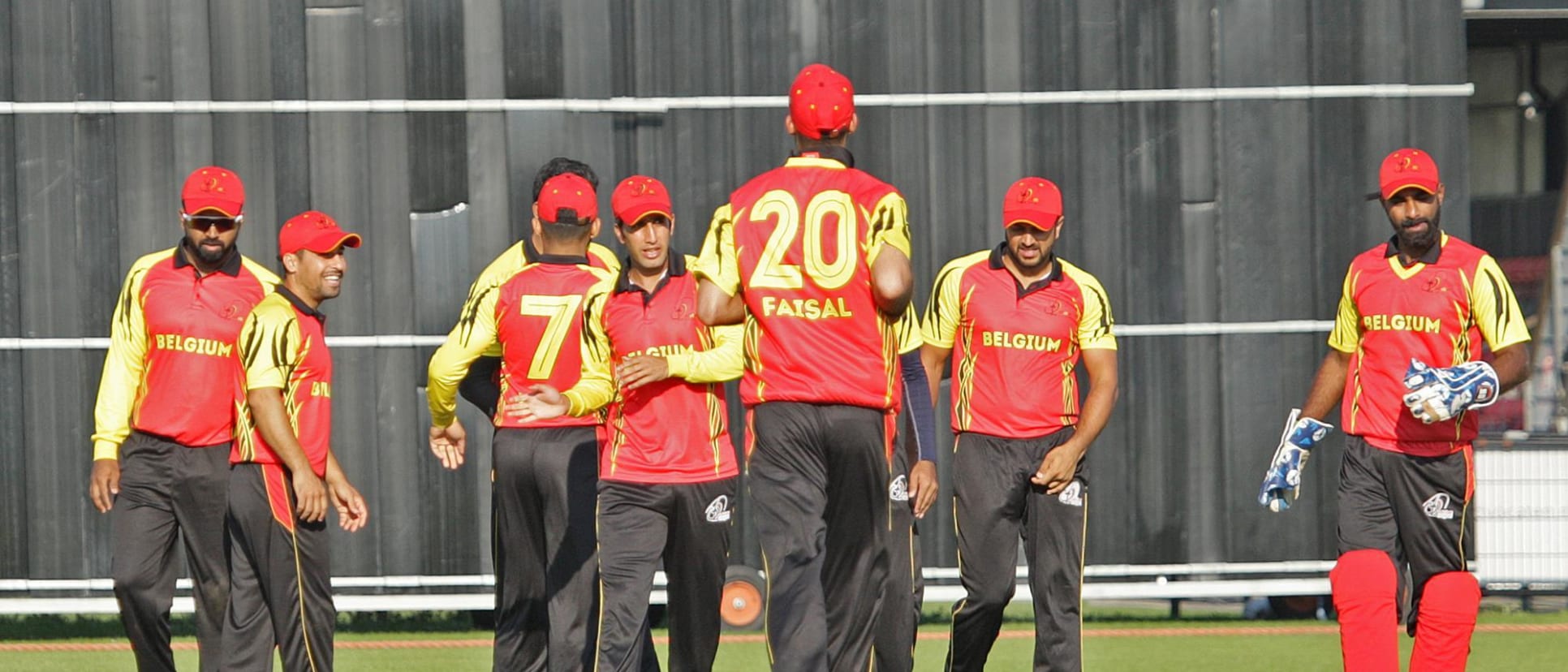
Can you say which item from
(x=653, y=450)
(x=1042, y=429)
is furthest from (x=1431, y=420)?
(x=653, y=450)

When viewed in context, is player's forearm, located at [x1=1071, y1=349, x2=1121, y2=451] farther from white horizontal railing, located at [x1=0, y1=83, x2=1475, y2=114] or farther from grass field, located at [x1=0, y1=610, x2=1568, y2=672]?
white horizontal railing, located at [x1=0, y1=83, x2=1475, y2=114]

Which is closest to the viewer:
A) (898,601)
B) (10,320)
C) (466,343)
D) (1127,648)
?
(898,601)

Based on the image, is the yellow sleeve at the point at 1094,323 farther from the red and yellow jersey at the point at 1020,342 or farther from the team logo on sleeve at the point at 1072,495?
the team logo on sleeve at the point at 1072,495

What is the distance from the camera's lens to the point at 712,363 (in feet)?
24.9

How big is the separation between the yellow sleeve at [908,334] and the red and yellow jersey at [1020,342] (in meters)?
1.11

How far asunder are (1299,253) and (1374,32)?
4.92 ft

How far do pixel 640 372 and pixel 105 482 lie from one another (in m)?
2.43

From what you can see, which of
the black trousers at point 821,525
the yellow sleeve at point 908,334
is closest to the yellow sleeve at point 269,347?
the black trousers at point 821,525

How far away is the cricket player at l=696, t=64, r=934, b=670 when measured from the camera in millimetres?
6684

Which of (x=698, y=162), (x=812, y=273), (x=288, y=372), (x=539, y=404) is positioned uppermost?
(x=698, y=162)

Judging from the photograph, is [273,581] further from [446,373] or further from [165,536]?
[446,373]

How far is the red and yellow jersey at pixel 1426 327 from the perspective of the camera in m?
8.32

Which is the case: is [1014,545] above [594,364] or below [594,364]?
below

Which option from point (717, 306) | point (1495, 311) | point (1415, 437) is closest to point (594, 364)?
point (717, 306)
